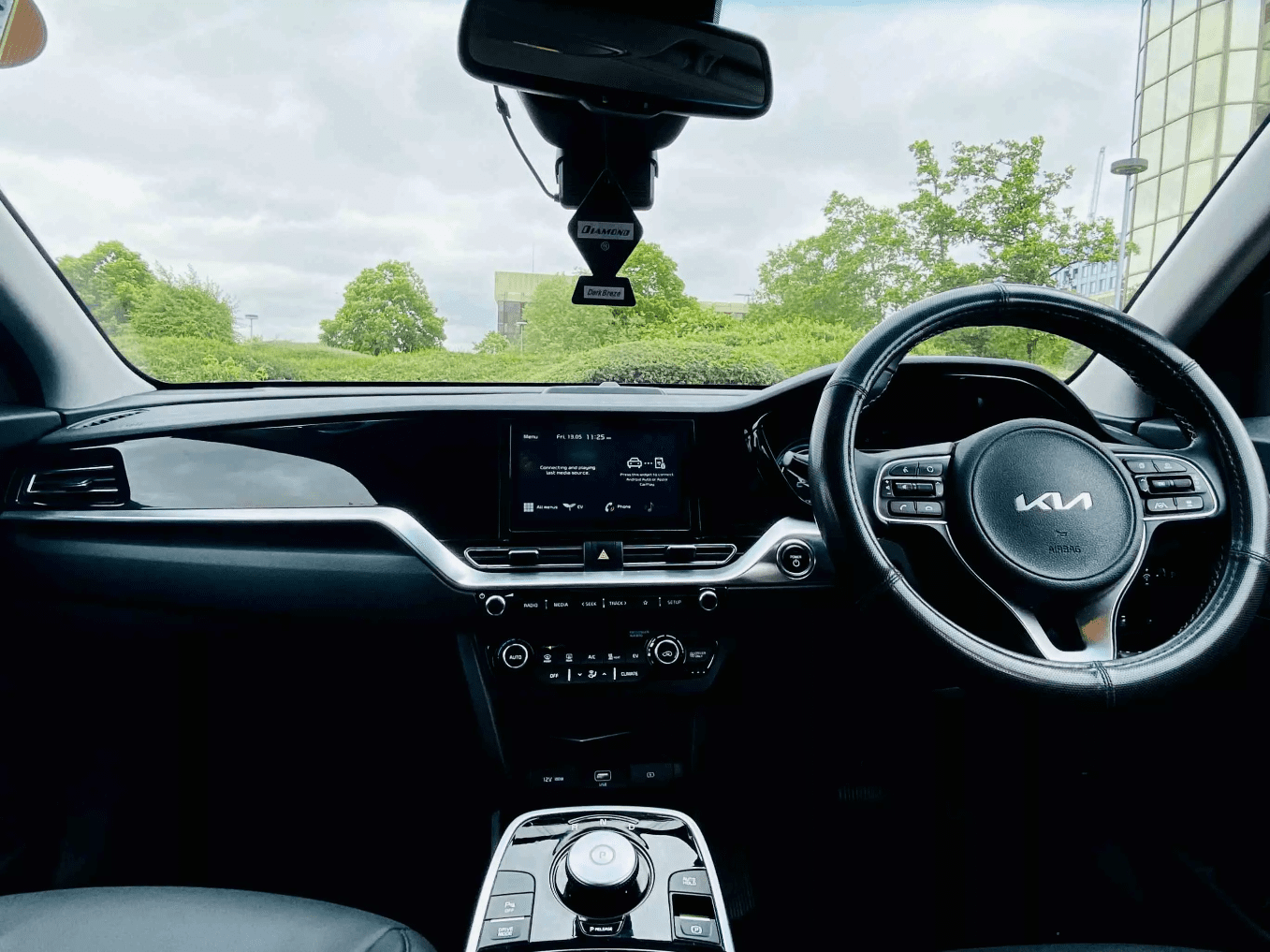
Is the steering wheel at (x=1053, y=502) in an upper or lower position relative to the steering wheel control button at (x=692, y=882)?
upper

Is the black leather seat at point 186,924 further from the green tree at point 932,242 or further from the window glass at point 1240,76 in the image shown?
the window glass at point 1240,76

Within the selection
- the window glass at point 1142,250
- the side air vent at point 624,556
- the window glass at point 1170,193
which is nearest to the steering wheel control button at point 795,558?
the side air vent at point 624,556

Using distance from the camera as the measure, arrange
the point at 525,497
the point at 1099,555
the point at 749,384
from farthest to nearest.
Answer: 1. the point at 749,384
2. the point at 525,497
3. the point at 1099,555

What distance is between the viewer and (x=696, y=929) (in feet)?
4.73

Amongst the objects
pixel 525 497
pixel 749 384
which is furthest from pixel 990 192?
pixel 525 497

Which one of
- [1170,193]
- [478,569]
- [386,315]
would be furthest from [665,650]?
[1170,193]

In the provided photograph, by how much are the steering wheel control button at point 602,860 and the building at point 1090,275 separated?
1611 mm

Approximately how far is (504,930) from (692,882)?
0.35 meters

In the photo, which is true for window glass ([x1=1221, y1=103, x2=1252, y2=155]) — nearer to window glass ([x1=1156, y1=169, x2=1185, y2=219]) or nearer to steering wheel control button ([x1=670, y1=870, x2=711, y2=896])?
window glass ([x1=1156, y1=169, x2=1185, y2=219])

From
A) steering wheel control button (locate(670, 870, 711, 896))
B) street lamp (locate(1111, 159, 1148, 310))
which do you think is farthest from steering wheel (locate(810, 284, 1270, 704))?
street lamp (locate(1111, 159, 1148, 310))

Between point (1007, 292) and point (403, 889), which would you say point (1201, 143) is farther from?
point (403, 889)

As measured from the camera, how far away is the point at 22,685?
7.30 feet

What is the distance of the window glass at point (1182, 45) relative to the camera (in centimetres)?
215

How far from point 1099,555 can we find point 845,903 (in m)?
1.33
